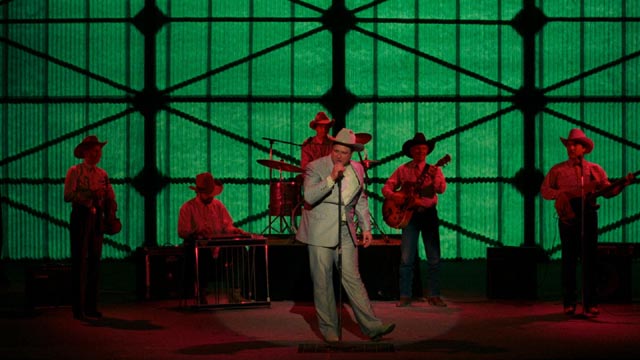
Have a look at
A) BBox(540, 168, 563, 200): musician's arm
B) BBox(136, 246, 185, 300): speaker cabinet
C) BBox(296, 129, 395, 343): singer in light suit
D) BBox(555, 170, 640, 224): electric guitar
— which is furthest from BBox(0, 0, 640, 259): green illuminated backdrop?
BBox(296, 129, 395, 343): singer in light suit

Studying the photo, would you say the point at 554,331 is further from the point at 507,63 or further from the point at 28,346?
the point at 507,63

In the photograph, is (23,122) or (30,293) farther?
(23,122)

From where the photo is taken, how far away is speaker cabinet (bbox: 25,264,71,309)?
1295 cm

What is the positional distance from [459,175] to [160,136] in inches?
242

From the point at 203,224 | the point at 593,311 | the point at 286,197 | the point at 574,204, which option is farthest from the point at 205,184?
the point at 593,311

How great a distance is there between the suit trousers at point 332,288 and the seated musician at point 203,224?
3689 millimetres

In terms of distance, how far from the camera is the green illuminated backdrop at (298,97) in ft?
69.1

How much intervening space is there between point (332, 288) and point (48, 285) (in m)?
4.75

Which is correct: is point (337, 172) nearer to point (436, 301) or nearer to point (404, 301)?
point (404, 301)

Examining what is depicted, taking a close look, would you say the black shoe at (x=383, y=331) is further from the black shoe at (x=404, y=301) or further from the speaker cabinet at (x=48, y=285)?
the speaker cabinet at (x=48, y=285)

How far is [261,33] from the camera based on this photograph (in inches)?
835

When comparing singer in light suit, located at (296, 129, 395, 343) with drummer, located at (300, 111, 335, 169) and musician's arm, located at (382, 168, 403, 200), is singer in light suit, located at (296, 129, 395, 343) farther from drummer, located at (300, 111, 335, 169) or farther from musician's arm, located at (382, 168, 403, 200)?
drummer, located at (300, 111, 335, 169)

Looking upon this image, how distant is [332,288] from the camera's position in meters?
9.93

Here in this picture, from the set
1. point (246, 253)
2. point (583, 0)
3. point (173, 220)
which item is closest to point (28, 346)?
point (246, 253)
